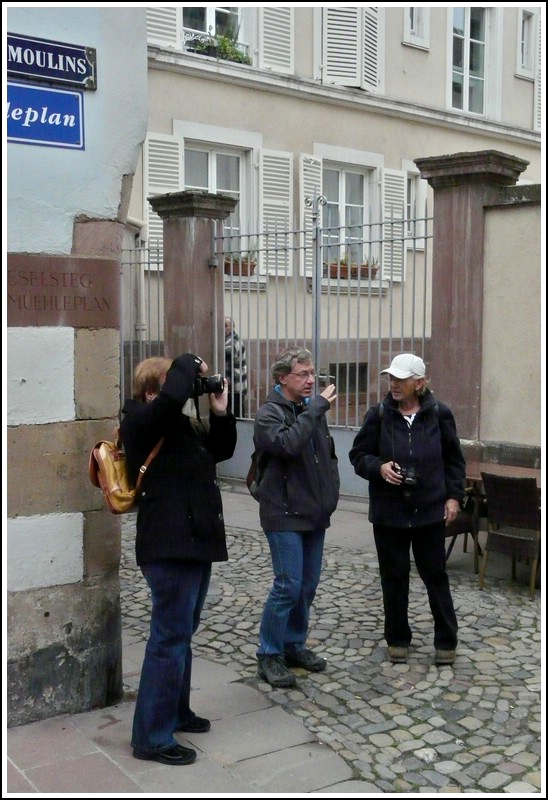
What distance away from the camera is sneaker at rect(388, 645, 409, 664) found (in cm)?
512

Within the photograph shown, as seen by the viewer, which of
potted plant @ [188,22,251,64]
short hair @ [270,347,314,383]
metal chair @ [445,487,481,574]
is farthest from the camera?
potted plant @ [188,22,251,64]

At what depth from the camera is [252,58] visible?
13.5 meters

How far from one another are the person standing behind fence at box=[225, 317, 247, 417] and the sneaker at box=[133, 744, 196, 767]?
21.2 ft

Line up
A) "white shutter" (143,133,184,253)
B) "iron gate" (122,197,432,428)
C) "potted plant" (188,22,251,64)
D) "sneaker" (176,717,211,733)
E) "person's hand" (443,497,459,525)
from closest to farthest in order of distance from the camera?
"sneaker" (176,717,211,733) → "person's hand" (443,497,459,525) → "iron gate" (122,197,432,428) → "white shutter" (143,133,184,253) → "potted plant" (188,22,251,64)

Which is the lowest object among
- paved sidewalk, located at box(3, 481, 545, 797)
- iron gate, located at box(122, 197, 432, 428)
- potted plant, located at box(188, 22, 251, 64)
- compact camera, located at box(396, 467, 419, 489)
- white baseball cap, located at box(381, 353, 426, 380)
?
paved sidewalk, located at box(3, 481, 545, 797)

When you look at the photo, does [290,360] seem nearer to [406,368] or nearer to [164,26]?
[406,368]

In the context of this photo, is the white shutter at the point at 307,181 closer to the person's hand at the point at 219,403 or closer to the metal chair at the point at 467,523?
the metal chair at the point at 467,523

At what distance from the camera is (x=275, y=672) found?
478 centimetres

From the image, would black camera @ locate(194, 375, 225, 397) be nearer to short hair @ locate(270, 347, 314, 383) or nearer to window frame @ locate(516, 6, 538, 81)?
short hair @ locate(270, 347, 314, 383)

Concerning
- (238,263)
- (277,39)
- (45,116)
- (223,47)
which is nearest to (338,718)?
(45,116)

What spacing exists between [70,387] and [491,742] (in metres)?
2.44

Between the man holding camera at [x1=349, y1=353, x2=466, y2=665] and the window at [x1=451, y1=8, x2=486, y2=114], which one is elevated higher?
the window at [x1=451, y1=8, x2=486, y2=114]

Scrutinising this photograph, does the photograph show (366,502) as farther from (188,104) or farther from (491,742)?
(188,104)

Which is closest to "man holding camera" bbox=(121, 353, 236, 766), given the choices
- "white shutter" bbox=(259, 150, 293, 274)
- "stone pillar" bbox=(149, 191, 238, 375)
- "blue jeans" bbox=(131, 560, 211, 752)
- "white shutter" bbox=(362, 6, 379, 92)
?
"blue jeans" bbox=(131, 560, 211, 752)
